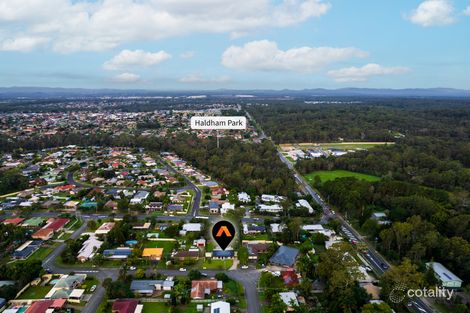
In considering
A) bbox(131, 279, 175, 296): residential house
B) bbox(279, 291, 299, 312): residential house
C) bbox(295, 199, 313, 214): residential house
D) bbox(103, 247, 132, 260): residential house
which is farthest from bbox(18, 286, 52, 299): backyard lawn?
bbox(295, 199, 313, 214): residential house

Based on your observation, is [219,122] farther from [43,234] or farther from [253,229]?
[43,234]

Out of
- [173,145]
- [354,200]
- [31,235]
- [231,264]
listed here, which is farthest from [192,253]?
[173,145]

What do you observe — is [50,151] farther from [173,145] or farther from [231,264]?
[231,264]

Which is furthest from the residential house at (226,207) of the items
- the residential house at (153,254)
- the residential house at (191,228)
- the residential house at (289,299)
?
the residential house at (289,299)

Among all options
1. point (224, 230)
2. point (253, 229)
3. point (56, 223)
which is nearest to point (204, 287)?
point (253, 229)

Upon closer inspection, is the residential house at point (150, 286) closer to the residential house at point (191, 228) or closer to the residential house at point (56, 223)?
the residential house at point (191, 228)

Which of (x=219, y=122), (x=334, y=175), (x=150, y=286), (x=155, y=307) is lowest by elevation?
(x=155, y=307)
